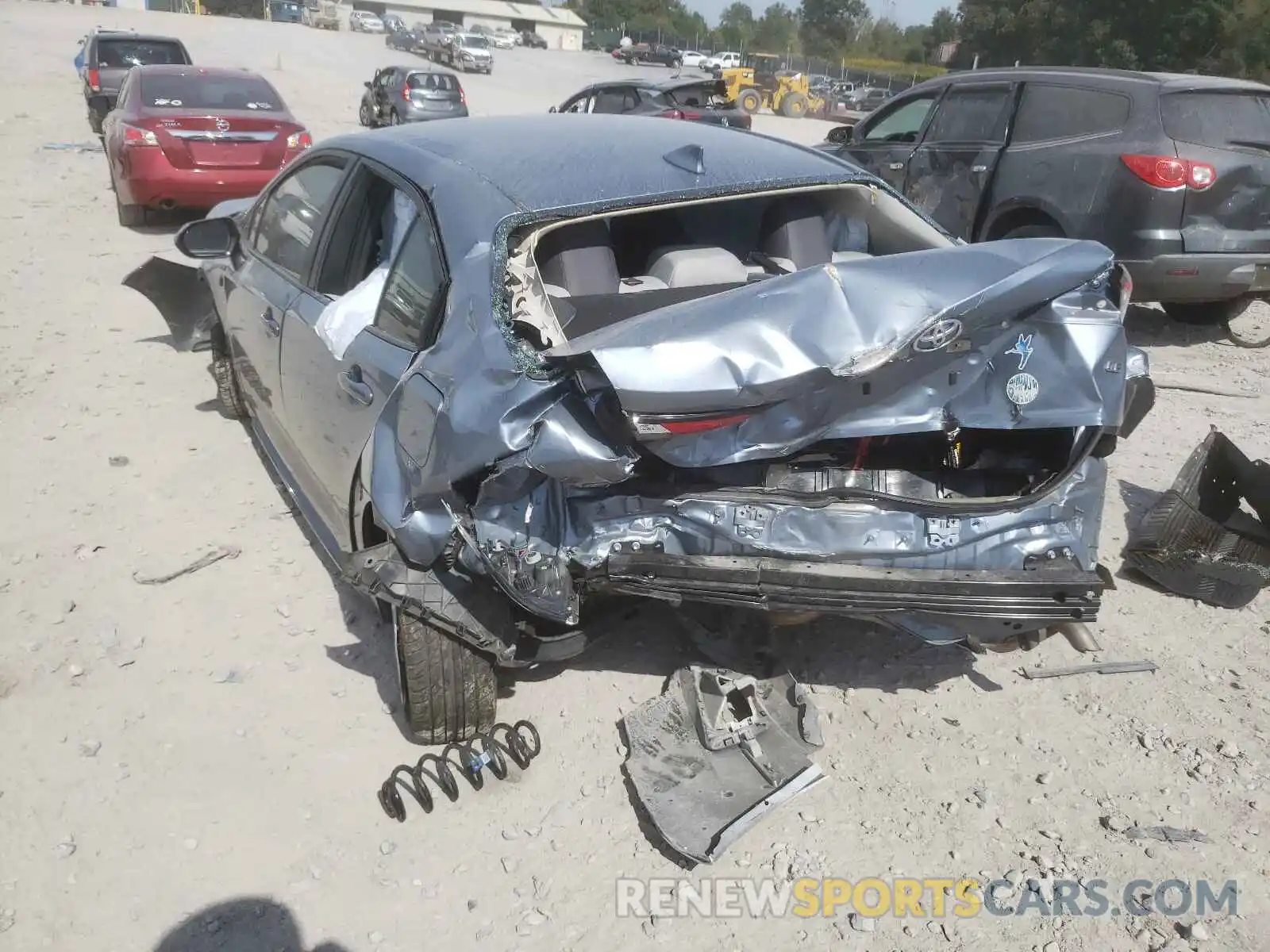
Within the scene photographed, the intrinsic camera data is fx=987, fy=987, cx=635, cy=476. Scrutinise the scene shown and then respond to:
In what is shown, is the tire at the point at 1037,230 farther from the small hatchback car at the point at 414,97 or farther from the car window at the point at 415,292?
the small hatchback car at the point at 414,97

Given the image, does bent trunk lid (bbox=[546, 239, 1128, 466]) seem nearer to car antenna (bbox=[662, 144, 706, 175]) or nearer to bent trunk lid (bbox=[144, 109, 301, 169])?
car antenna (bbox=[662, 144, 706, 175])

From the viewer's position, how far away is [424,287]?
2920mm

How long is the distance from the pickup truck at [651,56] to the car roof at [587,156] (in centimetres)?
5341

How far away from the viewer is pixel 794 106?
113 feet

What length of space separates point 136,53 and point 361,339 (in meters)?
16.2

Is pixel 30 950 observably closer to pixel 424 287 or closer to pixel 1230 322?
pixel 424 287

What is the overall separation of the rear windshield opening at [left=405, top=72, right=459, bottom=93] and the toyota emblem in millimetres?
20131

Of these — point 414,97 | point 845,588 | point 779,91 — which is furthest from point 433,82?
point 845,588

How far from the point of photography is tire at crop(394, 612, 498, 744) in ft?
9.26

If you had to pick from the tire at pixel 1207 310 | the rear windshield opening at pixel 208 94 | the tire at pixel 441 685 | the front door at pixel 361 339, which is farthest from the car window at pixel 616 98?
the tire at pixel 441 685

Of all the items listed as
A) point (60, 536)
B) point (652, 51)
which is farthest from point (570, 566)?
point (652, 51)

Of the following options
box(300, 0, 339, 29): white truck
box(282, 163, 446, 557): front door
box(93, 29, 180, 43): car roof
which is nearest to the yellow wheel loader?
box(93, 29, 180, 43): car roof

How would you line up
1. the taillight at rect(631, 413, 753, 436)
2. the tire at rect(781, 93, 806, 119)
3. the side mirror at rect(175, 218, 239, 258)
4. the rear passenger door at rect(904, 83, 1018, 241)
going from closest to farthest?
1. the taillight at rect(631, 413, 753, 436)
2. the side mirror at rect(175, 218, 239, 258)
3. the rear passenger door at rect(904, 83, 1018, 241)
4. the tire at rect(781, 93, 806, 119)

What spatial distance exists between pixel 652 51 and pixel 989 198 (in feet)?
173
